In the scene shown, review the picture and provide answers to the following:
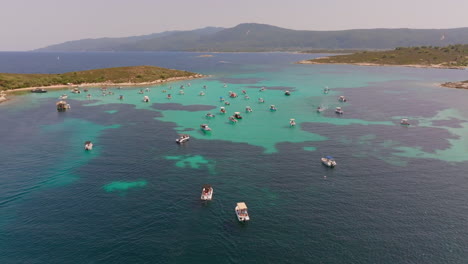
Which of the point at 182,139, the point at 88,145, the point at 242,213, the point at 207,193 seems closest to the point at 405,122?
the point at 182,139

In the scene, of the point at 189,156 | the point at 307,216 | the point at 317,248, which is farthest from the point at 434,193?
the point at 189,156

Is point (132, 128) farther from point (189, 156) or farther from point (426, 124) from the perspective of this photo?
point (426, 124)

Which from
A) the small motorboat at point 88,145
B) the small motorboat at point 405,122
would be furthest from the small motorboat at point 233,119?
the small motorboat at point 405,122

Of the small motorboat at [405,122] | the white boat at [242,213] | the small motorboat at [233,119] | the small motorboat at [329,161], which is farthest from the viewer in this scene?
the small motorboat at [233,119]

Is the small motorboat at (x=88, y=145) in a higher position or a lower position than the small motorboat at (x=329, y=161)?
higher

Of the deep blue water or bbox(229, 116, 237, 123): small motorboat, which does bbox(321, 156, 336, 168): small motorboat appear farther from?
bbox(229, 116, 237, 123): small motorboat

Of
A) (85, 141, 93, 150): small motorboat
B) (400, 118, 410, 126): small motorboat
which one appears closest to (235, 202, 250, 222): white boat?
(85, 141, 93, 150): small motorboat

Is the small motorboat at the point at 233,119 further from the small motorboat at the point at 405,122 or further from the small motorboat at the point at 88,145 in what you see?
the small motorboat at the point at 405,122

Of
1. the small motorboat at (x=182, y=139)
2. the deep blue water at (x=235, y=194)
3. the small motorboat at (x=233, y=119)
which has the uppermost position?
the small motorboat at (x=233, y=119)
